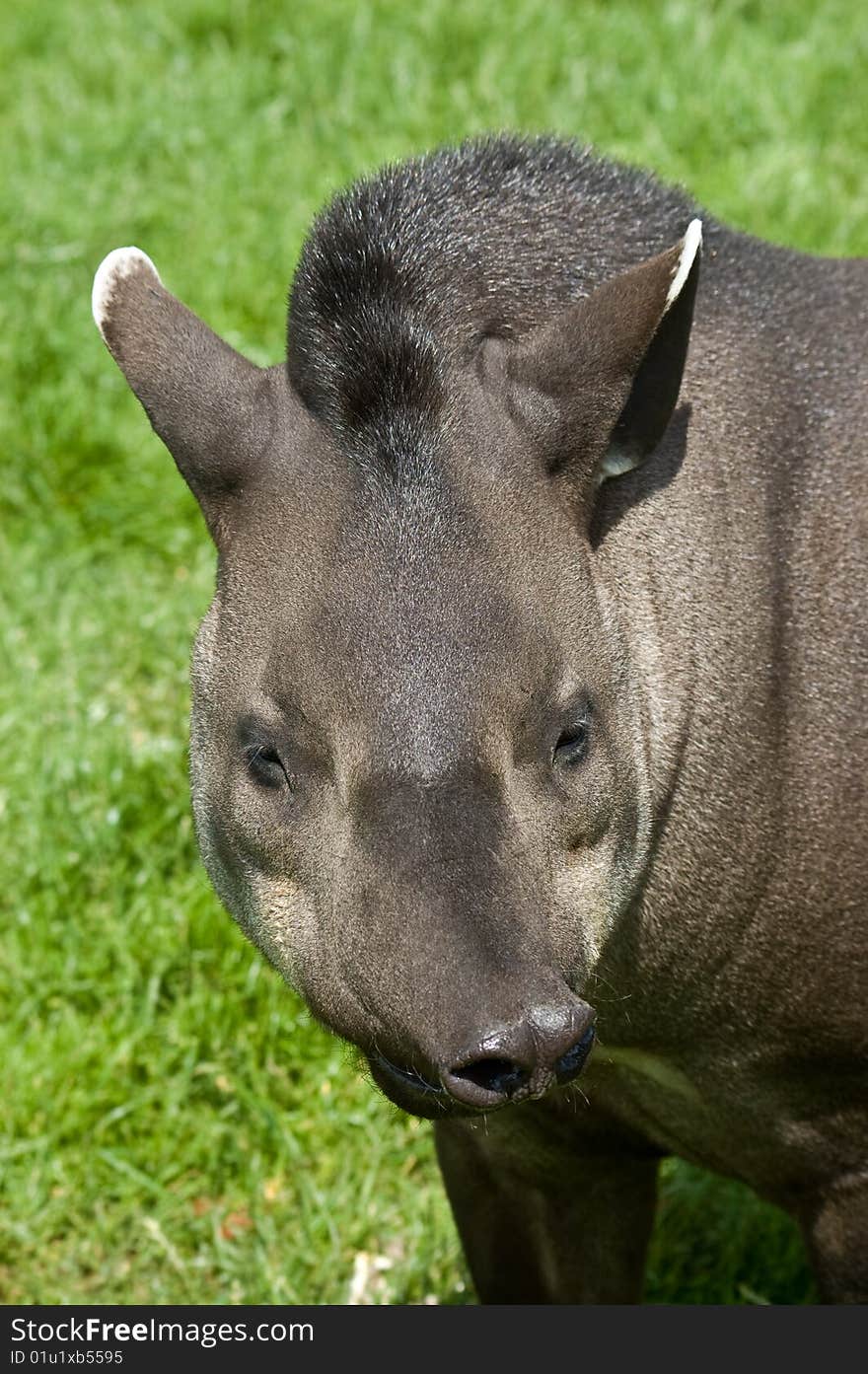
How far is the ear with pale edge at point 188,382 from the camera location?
412cm

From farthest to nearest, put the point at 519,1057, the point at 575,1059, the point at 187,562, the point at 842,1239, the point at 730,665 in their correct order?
the point at 187,562 → the point at 842,1239 → the point at 730,665 → the point at 575,1059 → the point at 519,1057

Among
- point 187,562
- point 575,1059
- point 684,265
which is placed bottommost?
point 575,1059

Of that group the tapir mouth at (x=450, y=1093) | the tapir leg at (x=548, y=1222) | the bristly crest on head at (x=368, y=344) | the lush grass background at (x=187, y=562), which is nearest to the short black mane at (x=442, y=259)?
the bristly crest on head at (x=368, y=344)

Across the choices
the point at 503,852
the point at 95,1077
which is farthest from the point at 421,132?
the point at 503,852

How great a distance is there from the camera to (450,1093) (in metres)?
3.35

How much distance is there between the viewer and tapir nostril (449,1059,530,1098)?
A: 333cm

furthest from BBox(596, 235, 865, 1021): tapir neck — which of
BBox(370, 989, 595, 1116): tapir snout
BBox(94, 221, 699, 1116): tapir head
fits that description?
BBox(370, 989, 595, 1116): tapir snout

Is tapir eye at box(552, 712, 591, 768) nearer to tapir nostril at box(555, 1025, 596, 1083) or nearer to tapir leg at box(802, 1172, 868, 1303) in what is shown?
tapir nostril at box(555, 1025, 596, 1083)

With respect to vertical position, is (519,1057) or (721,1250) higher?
(519,1057)

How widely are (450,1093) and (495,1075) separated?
0.27 ft

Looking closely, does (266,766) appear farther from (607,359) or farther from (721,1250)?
(721,1250)

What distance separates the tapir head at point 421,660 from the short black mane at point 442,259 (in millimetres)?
11

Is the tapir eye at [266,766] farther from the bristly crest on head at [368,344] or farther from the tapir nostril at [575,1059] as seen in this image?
the tapir nostril at [575,1059]

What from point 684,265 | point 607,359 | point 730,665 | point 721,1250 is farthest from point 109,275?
point 721,1250
